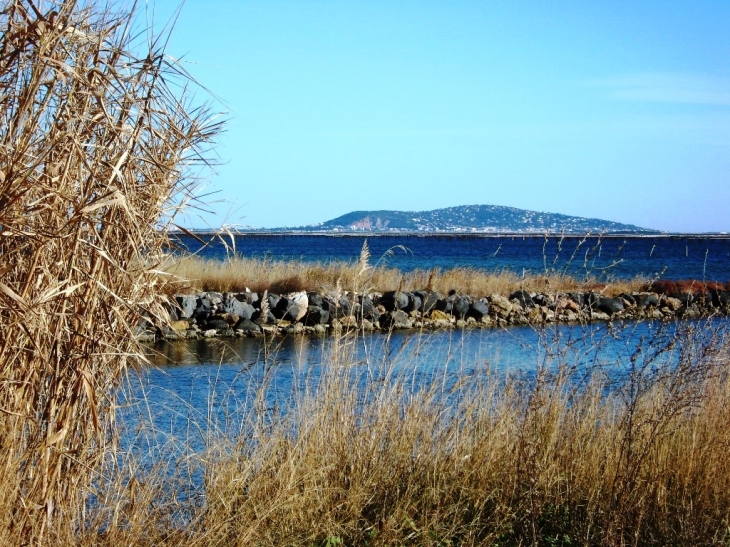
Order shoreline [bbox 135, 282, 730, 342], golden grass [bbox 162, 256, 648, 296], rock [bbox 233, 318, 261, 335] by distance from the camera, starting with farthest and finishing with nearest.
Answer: golden grass [bbox 162, 256, 648, 296]
rock [bbox 233, 318, 261, 335]
shoreline [bbox 135, 282, 730, 342]

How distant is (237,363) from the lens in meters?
12.2

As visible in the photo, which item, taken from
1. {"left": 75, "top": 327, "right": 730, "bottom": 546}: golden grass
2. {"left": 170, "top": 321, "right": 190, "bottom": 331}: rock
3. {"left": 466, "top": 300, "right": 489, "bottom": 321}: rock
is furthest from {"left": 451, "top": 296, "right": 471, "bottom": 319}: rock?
{"left": 75, "top": 327, "right": 730, "bottom": 546}: golden grass

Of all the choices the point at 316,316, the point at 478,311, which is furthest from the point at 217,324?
the point at 478,311

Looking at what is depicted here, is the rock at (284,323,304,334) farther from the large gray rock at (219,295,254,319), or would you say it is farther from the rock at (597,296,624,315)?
the rock at (597,296,624,315)

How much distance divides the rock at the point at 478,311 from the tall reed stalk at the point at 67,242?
17.7m

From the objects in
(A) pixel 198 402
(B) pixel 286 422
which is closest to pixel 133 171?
(B) pixel 286 422

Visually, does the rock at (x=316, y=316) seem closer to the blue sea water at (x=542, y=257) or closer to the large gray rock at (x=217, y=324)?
the large gray rock at (x=217, y=324)

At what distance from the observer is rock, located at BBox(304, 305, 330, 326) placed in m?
19.0

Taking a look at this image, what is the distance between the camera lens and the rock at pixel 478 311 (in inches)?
830

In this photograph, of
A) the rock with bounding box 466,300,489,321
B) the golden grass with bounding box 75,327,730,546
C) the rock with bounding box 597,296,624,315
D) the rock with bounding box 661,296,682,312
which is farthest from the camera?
the rock with bounding box 661,296,682,312

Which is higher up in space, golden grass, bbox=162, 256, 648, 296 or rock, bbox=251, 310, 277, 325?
golden grass, bbox=162, 256, 648, 296

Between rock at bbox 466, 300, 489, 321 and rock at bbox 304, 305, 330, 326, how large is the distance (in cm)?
434

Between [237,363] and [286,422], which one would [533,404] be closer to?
[286,422]

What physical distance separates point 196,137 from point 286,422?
1.96 metres
